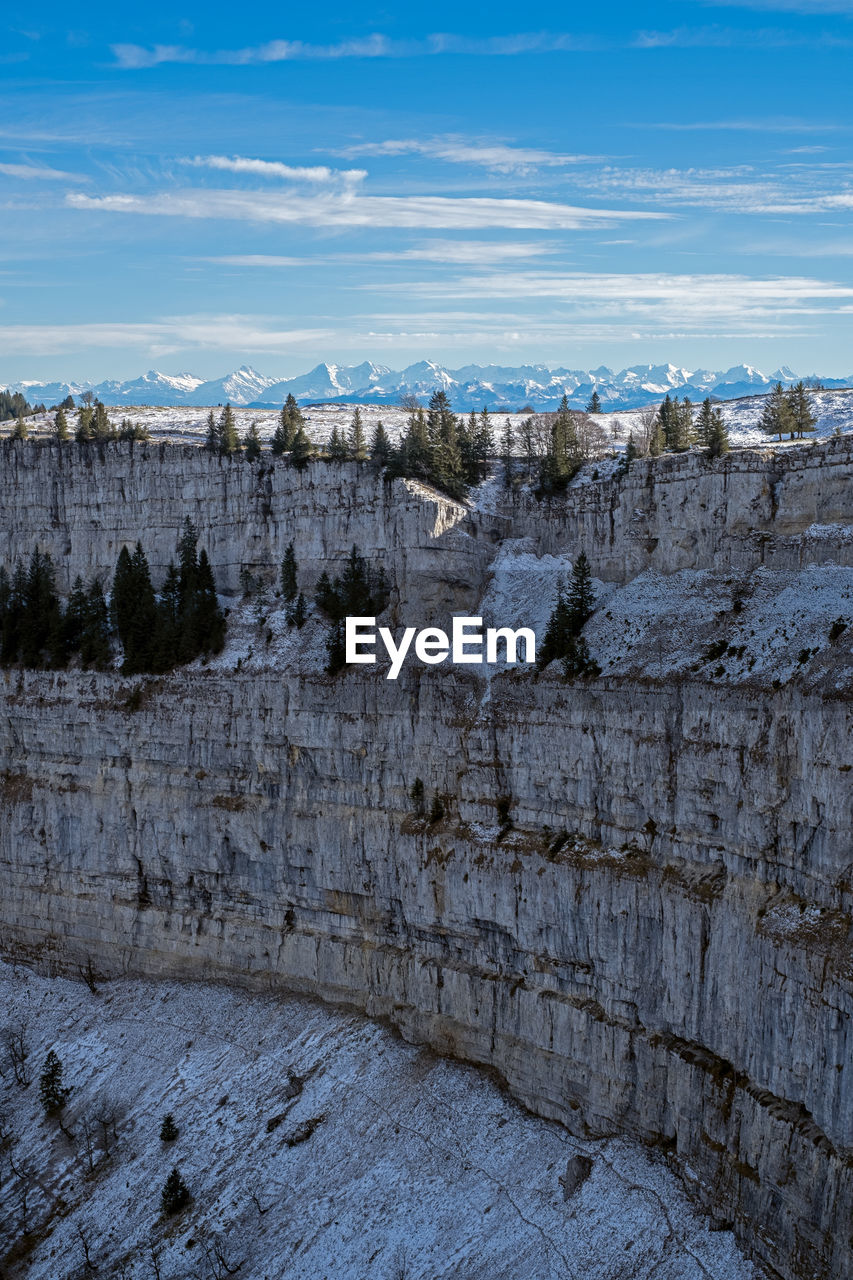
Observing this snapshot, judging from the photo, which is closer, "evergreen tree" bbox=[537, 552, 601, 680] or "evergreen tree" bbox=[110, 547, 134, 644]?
"evergreen tree" bbox=[537, 552, 601, 680]

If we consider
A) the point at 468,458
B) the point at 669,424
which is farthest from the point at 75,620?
the point at 669,424

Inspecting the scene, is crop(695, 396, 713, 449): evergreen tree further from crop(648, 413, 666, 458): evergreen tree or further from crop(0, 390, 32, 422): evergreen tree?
crop(0, 390, 32, 422): evergreen tree

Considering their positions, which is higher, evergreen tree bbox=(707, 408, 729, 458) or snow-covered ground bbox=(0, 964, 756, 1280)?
evergreen tree bbox=(707, 408, 729, 458)

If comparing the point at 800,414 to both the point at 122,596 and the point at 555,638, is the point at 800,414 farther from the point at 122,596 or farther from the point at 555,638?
the point at 122,596

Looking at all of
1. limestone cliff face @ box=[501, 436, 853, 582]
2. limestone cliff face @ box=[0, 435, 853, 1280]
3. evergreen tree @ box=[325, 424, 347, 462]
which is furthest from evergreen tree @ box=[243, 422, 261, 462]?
limestone cliff face @ box=[501, 436, 853, 582]

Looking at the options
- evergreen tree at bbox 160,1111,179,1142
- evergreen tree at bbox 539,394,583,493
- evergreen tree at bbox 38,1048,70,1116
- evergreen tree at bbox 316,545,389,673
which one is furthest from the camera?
evergreen tree at bbox 539,394,583,493

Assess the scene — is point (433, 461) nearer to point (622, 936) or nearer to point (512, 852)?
point (512, 852)

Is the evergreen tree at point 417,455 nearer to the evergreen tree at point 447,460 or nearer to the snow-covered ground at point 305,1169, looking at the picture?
the evergreen tree at point 447,460
